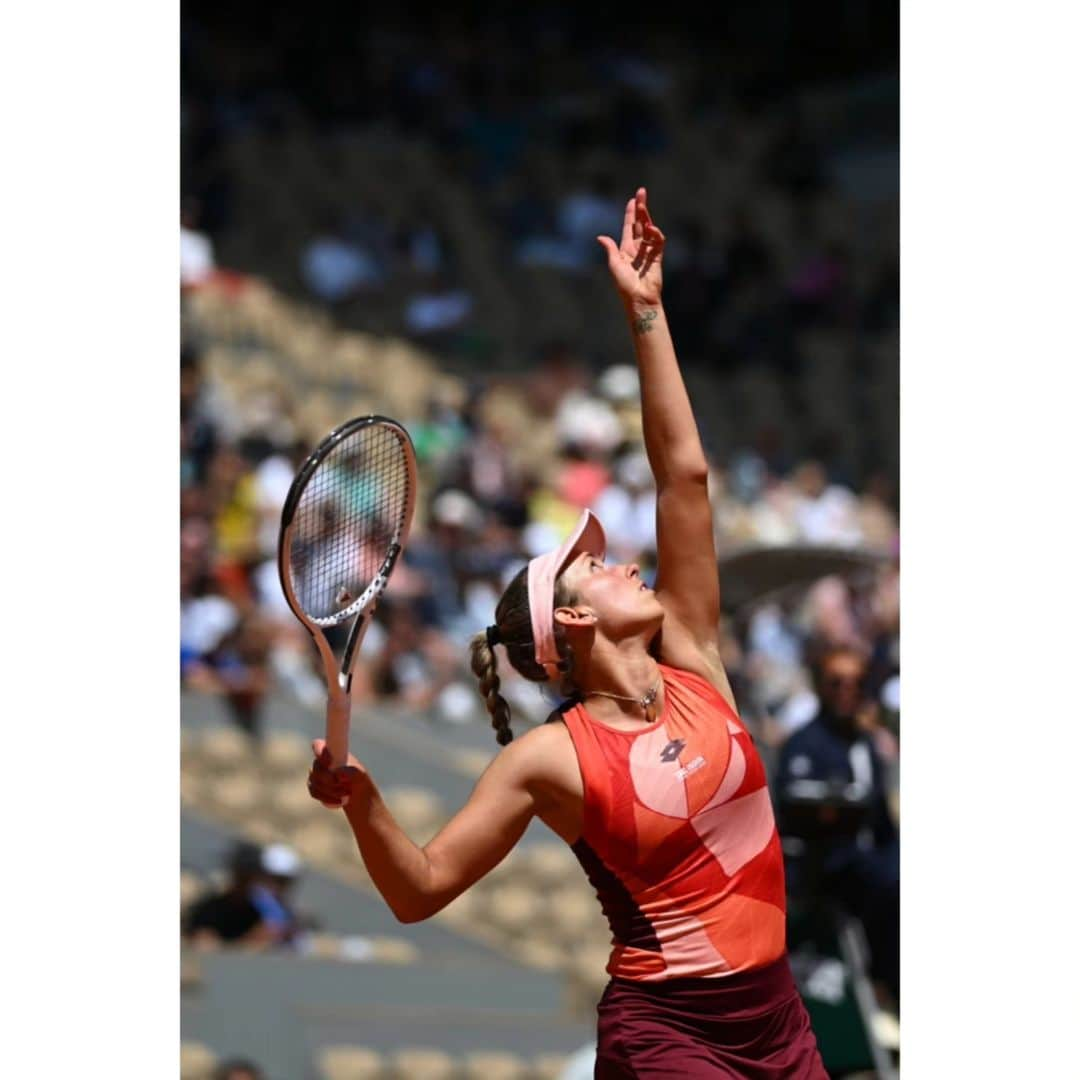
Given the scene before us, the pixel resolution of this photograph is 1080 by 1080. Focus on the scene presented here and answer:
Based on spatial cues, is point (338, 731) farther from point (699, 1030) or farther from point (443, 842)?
point (699, 1030)

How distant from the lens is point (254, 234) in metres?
13.9

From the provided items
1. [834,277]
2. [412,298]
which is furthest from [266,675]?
[834,277]

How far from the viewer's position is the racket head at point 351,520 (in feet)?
12.6

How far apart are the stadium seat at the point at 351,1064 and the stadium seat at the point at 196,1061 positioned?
0.45m

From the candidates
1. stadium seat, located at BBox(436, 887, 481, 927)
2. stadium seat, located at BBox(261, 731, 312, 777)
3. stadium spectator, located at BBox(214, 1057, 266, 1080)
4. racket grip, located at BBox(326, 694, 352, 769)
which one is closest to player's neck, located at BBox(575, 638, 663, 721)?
racket grip, located at BBox(326, 694, 352, 769)

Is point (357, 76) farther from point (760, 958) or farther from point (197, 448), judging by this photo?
point (760, 958)

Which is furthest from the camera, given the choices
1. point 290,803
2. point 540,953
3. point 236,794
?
point 290,803

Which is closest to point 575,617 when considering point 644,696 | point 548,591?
point 548,591

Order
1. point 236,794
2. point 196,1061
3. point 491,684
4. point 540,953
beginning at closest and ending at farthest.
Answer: point 491,684 < point 196,1061 < point 540,953 < point 236,794

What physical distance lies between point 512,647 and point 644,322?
0.67 m

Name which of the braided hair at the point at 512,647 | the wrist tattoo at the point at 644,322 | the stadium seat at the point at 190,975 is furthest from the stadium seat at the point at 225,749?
the wrist tattoo at the point at 644,322

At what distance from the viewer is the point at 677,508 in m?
4.07

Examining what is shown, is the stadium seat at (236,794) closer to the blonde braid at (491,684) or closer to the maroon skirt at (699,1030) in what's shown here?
the blonde braid at (491,684)

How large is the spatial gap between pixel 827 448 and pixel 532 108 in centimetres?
387
